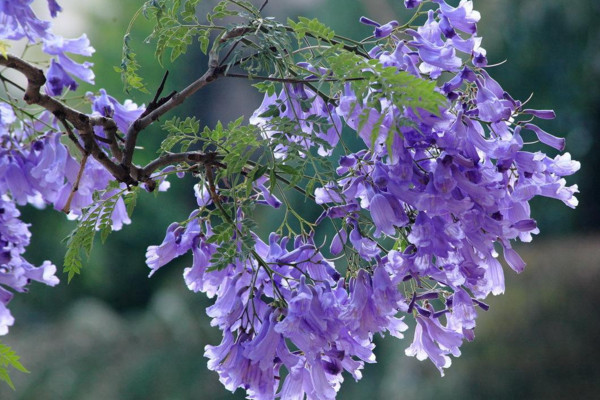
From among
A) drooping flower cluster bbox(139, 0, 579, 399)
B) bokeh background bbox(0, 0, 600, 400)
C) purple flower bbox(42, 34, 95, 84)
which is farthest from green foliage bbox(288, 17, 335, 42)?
bokeh background bbox(0, 0, 600, 400)

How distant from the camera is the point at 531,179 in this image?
39 centimetres

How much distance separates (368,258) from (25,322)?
291 centimetres

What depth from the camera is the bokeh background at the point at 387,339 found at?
5.25ft

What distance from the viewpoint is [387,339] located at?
2.22 metres

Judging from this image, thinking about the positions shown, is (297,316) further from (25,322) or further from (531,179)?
(25,322)

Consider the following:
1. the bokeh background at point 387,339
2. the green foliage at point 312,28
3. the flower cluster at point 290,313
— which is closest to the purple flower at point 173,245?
the flower cluster at point 290,313

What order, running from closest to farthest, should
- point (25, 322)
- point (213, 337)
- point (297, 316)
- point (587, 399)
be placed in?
point (297, 316) → point (587, 399) → point (213, 337) → point (25, 322)

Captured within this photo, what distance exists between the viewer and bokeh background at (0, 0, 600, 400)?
1.60m

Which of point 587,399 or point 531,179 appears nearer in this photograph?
point 531,179

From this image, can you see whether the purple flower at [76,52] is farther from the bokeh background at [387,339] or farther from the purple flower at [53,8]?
the bokeh background at [387,339]

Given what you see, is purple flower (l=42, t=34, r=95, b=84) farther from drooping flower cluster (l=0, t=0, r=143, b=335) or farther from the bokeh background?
the bokeh background

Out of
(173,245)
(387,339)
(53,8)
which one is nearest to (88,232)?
(173,245)

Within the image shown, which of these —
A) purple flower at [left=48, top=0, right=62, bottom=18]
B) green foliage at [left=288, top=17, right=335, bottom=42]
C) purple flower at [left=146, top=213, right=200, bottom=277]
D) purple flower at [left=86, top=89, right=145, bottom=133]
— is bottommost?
purple flower at [left=146, top=213, right=200, bottom=277]

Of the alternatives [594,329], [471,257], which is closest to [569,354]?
[594,329]
